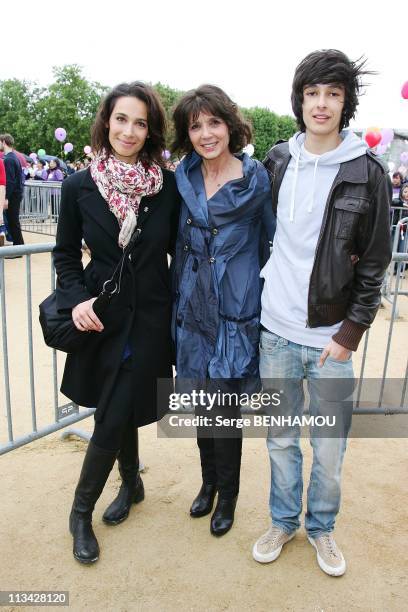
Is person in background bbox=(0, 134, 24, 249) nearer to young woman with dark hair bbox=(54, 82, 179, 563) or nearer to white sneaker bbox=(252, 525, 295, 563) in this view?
young woman with dark hair bbox=(54, 82, 179, 563)

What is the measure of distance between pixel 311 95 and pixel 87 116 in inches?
1924

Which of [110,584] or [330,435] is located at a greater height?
[330,435]

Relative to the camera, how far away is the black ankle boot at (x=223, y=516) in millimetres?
2625

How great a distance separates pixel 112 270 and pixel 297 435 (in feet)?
3.71

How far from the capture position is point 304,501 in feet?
9.77

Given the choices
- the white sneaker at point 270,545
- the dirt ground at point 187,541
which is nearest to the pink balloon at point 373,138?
the dirt ground at point 187,541

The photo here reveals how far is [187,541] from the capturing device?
2592mm

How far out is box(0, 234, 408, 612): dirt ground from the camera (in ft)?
7.40

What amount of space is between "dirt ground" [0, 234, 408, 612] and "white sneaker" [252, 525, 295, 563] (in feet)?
0.15

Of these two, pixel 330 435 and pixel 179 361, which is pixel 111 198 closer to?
pixel 179 361

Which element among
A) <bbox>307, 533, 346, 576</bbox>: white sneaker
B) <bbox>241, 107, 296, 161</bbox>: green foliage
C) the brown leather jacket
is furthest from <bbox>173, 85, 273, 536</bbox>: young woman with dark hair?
<bbox>241, 107, 296, 161</bbox>: green foliage

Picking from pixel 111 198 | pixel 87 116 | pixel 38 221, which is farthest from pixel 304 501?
pixel 87 116

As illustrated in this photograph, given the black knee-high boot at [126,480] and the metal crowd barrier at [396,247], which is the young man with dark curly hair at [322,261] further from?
the metal crowd barrier at [396,247]

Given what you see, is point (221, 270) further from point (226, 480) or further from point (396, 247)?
point (396, 247)
